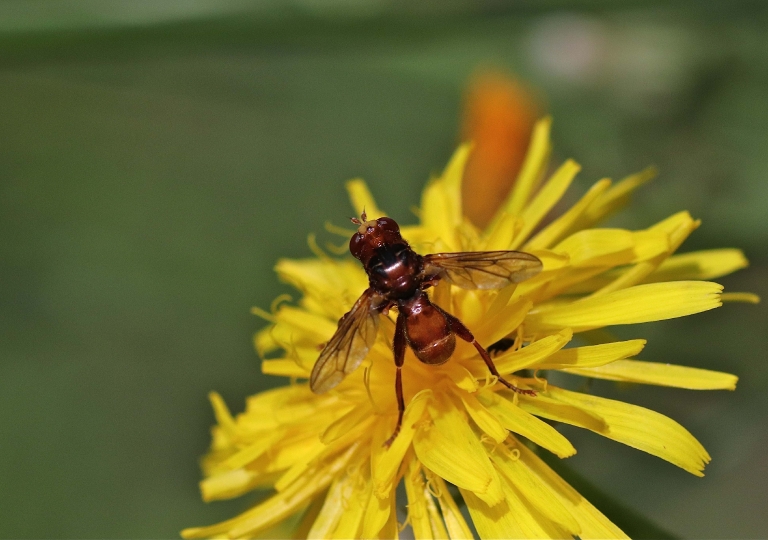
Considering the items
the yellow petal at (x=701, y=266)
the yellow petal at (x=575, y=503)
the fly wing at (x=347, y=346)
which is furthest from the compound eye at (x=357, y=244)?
the yellow petal at (x=701, y=266)

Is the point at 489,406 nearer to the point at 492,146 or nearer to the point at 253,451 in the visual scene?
the point at 253,451

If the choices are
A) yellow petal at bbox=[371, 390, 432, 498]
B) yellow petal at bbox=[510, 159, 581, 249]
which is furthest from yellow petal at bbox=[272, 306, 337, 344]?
yellow petal at bbox=[510, 159, 581, 249]

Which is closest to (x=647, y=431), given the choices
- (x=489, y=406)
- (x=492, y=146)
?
(x=489, y=406)

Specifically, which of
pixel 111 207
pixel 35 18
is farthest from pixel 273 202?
pixel 35 18

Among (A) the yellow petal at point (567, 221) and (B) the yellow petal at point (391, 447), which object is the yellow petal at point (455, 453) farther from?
(A) the yellow petal at point (567, 221)

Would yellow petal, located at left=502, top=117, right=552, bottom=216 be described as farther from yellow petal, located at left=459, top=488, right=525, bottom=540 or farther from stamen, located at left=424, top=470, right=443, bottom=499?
yellow petal, located at left=459, top=488, right=525, bottom=540

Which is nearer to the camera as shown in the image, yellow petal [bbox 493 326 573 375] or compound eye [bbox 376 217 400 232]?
yellow petal [bbox 493 326 573 375]
